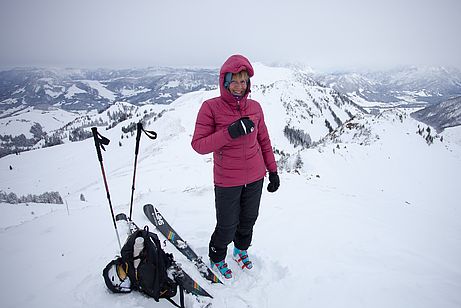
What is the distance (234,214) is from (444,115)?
765ft

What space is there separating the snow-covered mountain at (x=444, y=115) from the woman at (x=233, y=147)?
20087cm

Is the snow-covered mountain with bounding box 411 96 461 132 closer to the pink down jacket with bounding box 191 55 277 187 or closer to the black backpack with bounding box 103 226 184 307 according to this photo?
the pink down jacket with bounding box 191 55 277 187

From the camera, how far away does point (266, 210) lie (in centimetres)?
667

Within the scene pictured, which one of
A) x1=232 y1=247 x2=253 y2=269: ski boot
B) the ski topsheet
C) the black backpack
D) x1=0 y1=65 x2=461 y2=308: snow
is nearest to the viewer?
the black backpack

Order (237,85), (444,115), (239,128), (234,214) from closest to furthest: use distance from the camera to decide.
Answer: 1. (239,128)
2. (237,85)
3. (234,214)
4. (444,115)

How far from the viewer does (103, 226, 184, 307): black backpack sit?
3.12 metres

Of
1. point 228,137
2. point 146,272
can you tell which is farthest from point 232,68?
point 146,272

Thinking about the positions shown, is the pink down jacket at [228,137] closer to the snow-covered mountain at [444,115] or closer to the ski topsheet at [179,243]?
the ski topsheet at [179,243]

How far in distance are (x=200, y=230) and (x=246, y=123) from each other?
3.49 metres

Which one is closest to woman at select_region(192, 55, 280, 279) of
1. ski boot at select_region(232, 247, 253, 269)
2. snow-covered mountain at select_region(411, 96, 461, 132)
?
ski boot at select_region(232, 247, 253, 269)

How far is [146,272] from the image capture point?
311cm

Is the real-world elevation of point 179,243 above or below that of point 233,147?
below

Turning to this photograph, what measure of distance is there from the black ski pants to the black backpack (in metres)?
0.96

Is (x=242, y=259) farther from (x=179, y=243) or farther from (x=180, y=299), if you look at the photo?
(x=180, y=299)
